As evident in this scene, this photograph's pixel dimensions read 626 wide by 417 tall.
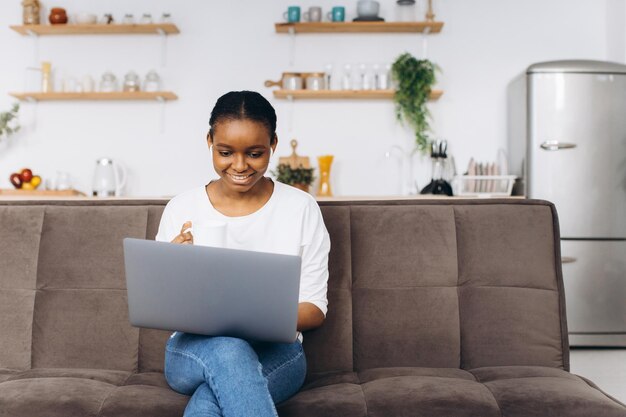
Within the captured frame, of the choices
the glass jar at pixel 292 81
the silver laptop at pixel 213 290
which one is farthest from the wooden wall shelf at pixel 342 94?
the silver laptop at pixel 213 290

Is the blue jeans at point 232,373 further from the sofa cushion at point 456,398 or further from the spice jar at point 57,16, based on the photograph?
the spice jar at point 57,16

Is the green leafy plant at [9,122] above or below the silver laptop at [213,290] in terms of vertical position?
above

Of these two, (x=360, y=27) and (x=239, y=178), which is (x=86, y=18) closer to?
(x=360, y=27)

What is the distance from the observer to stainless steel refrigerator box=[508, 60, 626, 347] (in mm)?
4262

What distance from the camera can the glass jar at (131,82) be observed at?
4.68 metres

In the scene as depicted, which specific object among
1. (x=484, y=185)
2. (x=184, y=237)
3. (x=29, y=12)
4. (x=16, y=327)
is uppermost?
(x=29, y=12)

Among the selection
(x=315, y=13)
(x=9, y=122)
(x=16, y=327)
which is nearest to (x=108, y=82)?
(x=9, y=122)

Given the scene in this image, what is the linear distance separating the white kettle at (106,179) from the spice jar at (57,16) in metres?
0.95

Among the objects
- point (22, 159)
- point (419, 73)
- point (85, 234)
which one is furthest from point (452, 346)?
point (22, 159)

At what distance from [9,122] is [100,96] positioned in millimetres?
683

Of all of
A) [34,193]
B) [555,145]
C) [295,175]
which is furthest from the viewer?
[295,175]

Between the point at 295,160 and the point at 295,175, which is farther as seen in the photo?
the point at 295,160

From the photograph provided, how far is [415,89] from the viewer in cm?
459

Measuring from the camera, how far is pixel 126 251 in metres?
1.50
